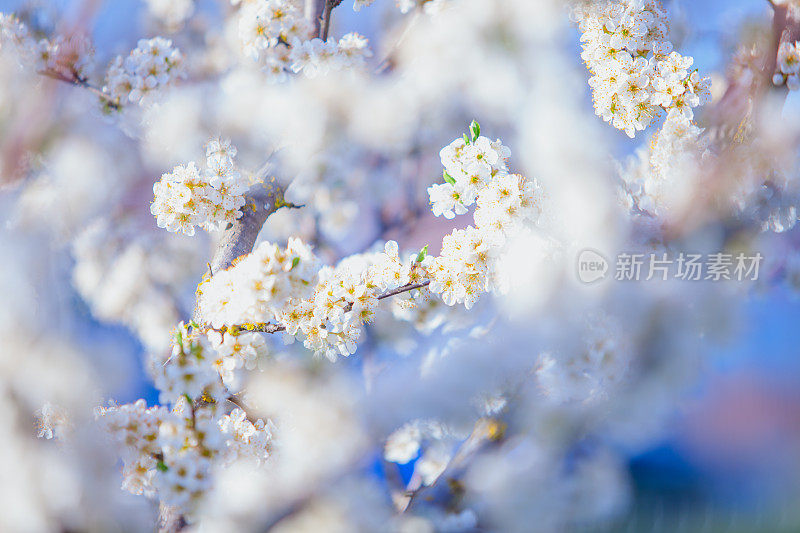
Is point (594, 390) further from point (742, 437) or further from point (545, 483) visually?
point (742, 437)

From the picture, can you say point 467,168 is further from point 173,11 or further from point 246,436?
point 173,11

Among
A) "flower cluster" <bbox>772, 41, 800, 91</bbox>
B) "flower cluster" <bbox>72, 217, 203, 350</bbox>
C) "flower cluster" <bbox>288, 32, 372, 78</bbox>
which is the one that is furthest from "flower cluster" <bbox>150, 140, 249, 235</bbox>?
"flower cluster" <bbox>772, 41, 800, 91</bbox>

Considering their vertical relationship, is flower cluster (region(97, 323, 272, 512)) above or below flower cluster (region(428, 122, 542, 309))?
below

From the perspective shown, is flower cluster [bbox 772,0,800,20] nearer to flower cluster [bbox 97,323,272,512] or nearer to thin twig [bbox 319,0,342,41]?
thin twig [bbox 319,0,342,41]

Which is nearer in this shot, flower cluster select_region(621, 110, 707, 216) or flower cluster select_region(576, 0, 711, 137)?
flower cluster select_region(576, 0, 711, 137)

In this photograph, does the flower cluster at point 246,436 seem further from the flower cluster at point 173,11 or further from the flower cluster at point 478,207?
the flower cluster at point 173,11

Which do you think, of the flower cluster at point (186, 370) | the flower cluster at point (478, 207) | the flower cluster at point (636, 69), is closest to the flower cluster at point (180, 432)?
the flower cluster at point (186, 370)
